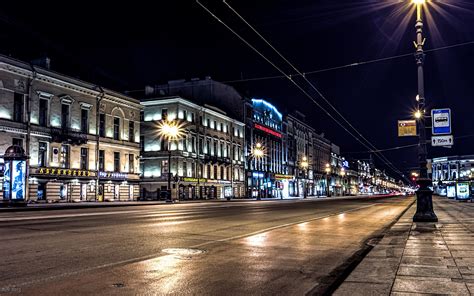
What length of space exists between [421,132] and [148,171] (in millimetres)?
51052

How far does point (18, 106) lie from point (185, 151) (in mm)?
26261

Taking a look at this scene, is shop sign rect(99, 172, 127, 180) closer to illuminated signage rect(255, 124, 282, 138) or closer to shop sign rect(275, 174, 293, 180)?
illuminated signage rect(255, 124, 282, 138)

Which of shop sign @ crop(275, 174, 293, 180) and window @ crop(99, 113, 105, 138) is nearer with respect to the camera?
window @ crop(99, 113, 105, 138)

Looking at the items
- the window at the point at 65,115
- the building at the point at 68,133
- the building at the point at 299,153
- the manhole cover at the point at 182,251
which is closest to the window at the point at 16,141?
the building at the point at 68,133

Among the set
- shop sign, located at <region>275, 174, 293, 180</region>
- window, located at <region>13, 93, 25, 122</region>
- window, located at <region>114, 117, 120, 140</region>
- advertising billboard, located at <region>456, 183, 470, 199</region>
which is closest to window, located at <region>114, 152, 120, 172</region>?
window, located at <region>114, 117, 120, 140</region>

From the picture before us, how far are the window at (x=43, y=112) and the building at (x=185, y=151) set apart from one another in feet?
52.9

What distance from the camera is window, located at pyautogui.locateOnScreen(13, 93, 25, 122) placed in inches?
1636

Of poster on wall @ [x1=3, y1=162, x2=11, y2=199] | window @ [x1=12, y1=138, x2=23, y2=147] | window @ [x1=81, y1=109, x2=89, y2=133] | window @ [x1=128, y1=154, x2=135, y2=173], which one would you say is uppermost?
window @ [x1=81, y1=109, x2=89, y2=133]

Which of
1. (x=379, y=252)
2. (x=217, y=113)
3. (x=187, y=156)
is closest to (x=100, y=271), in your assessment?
(x=379, y=252)

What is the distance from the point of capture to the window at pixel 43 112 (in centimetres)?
4466

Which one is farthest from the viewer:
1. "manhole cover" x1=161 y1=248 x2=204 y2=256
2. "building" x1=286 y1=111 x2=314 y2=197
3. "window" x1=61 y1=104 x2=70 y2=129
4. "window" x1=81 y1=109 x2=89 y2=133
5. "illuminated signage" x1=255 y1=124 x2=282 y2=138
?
"building" x1=286 y1=111 x2=314 y2=197

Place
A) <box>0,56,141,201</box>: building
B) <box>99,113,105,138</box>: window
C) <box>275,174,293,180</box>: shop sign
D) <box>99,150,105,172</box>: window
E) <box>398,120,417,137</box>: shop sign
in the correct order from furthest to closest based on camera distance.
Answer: <box>275,174,293,180</box>: shop sign
<box>99,113,105,138</box>: window
<box>99,150,105,172</box>: window
<box>0,56,141,201</box>: building
<box>398,120,417,137</box>: shop sign

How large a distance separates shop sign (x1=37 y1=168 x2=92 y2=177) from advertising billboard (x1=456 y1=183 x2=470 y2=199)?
1561 inches

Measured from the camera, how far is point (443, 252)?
31.1 ft
